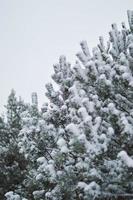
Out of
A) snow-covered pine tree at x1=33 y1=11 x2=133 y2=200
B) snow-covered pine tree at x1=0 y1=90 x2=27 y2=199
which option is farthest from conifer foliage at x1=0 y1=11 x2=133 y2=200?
snow-covered pine tree at x1=0 y1=90 x2=27 y2=199

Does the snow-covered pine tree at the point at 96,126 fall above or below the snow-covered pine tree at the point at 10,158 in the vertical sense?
below

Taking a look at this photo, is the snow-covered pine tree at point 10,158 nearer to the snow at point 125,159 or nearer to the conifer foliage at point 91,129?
the conifer foliage at point 91,129

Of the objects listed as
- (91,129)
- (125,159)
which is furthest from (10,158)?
(125,159)

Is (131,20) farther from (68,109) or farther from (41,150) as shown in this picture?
(41,150)

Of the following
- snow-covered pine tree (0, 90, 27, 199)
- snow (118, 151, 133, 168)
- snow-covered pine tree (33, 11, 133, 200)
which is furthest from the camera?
snow-covered pine tree (0, 90, 27, 199)

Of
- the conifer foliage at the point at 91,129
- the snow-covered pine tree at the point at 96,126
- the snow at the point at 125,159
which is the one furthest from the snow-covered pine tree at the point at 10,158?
the snow at the point at 125,159

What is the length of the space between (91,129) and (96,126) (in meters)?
0.11

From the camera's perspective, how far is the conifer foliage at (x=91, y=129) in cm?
601

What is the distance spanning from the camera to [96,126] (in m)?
6.05

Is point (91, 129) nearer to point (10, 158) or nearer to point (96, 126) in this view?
point (96, 126)

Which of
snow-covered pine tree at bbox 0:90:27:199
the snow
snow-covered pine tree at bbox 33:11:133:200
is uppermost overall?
snow-covered pine tree at bbox 0:90:27:199

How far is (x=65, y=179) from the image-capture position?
6730mm

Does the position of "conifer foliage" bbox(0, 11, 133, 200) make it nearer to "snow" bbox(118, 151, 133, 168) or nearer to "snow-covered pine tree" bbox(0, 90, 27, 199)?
"snow" bbox(118, 151, 133, 168)

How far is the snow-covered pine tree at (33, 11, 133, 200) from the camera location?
19.7ft
